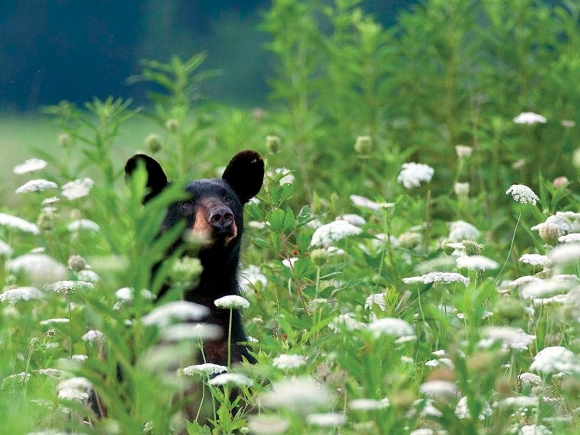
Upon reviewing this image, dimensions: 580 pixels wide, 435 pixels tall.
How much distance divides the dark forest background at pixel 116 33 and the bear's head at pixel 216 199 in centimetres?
1649

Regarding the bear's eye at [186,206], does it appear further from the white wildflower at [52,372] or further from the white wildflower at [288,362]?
the white wildflower at [288,362]

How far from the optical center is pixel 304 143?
966cm

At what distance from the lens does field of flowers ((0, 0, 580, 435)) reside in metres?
3.33

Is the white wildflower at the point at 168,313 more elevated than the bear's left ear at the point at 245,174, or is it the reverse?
the bear's left ear at the point at 245,174

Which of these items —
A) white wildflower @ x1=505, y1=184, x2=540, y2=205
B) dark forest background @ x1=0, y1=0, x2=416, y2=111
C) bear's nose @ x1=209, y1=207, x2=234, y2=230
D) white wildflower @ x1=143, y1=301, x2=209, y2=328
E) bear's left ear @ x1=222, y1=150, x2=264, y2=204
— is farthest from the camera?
dark forest background @ x1=0, y1=0, x2=416, y2=111

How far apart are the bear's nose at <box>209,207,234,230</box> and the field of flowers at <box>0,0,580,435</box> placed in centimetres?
15

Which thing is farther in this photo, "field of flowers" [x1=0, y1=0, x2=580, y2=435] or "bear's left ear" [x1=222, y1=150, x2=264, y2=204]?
"bear's left ear" [x1=222, y1=150, x2=264, y2=204]

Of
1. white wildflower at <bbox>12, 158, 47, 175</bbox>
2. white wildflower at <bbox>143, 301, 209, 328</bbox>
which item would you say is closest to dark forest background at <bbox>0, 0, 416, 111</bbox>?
white wildflower at <bbox>12, 158, 47, 175</bbox>

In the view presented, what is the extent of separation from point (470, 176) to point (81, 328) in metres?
4.66

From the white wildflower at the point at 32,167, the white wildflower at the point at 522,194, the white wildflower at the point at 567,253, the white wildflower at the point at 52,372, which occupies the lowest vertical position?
the white wildflower at the point at 567,253

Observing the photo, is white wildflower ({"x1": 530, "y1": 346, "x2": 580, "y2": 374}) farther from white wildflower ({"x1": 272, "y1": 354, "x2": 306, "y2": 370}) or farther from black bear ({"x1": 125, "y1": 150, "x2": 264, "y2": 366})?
black bear ({"x1": 125, "y1": 150, "x2": 264, "y2": 366})

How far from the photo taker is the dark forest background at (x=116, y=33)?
2430cm

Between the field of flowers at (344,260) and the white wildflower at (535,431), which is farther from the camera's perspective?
the white wildflower at (535,431)

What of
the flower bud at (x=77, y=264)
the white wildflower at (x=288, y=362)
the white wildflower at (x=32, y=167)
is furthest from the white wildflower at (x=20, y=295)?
the white wildflower at (x=32, y=167)
